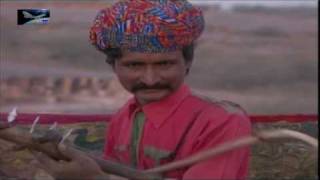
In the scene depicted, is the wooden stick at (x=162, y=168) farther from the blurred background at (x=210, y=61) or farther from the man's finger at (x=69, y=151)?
the blurred background at (x=210, y=61)

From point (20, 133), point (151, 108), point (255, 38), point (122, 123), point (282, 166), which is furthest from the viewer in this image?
point (255, 38)

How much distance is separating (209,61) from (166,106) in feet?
24.9

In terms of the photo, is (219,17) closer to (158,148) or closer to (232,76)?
(232,76)

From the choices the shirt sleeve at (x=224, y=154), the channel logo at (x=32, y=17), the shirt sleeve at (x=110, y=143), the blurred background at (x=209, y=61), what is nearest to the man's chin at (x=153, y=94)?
the shirt sleeve at (x=224, y=154)

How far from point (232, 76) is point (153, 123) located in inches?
272

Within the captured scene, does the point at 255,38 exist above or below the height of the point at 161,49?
below

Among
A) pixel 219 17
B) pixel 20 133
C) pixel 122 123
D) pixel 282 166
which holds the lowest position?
pixel 219 17

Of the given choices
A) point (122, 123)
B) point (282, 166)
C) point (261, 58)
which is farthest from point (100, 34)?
point (261, 58)

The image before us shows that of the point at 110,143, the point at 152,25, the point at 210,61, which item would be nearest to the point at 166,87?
the point at 152,25

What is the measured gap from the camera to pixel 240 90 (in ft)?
27.1

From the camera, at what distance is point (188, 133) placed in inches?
77.6

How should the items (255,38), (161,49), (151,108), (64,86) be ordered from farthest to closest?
(255,38) < (64,86) < (151,108) < (161,49)

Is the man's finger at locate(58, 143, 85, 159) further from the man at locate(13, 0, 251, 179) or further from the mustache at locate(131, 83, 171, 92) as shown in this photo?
the mustache at locate(131, 83, 171, 92)

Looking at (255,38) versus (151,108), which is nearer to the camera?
(151,108)
